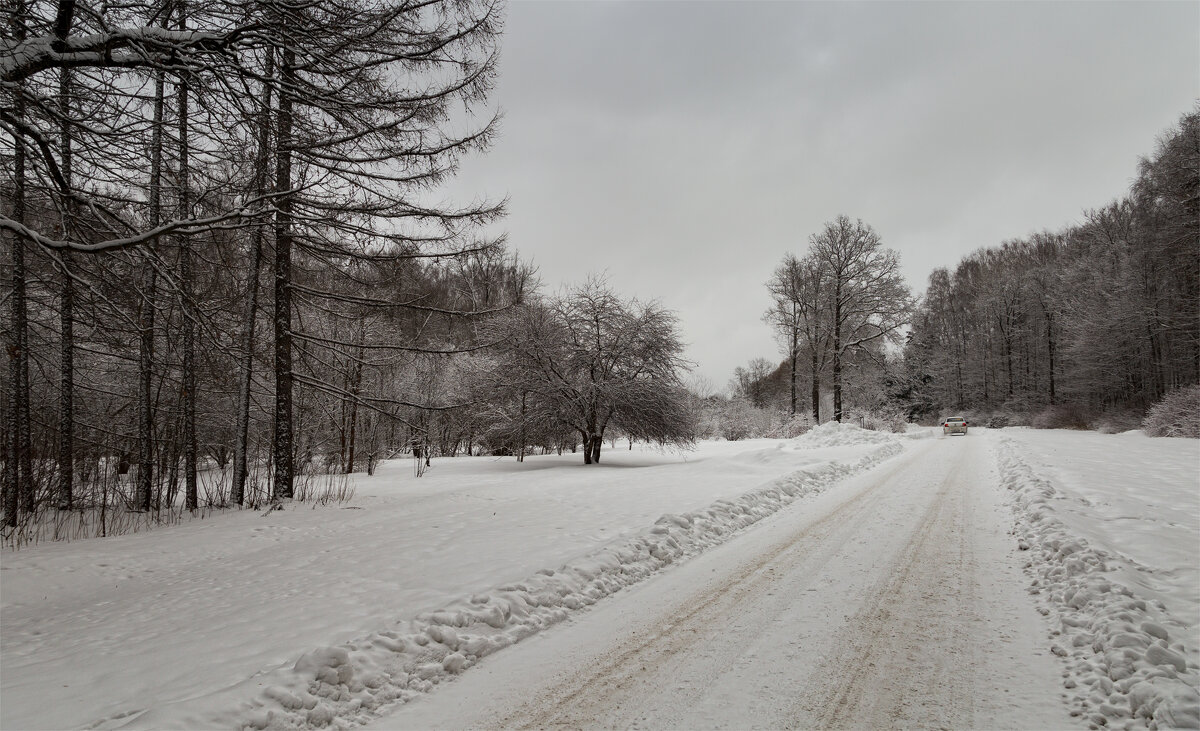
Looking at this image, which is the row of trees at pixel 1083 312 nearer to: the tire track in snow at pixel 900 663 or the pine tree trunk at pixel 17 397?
the tire track in snow at pixel 900 663

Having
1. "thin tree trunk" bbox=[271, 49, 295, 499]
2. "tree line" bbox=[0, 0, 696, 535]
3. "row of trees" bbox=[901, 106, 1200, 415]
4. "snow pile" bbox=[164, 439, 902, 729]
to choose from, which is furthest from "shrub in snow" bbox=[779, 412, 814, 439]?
"thin tree trunk" bbox=[271, 49, 295, 499]

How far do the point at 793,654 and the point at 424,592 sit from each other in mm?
3115

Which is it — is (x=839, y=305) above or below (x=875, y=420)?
above

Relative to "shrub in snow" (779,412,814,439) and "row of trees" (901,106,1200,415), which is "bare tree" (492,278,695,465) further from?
"row of trees" (901,106,1200,415)

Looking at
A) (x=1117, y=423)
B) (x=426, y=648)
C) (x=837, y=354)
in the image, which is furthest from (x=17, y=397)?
(x=1117, y=423)

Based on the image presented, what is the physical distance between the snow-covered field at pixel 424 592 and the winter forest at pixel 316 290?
245cm

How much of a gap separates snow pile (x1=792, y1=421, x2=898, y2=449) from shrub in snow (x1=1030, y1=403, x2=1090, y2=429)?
16.4 meters

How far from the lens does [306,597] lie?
4.75 meters

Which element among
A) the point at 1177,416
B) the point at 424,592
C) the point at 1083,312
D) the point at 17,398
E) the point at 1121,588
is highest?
the point at 1083,312

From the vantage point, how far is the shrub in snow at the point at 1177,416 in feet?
57.1

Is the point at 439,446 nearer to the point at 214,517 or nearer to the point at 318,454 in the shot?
the point at 318,454

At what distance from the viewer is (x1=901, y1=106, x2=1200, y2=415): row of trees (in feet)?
72.5

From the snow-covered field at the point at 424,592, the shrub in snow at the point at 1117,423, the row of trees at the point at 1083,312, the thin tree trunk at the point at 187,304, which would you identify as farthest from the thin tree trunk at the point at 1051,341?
the thin tree trunk at the point at 187,304

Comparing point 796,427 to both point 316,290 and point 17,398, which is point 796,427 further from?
point 17,398
